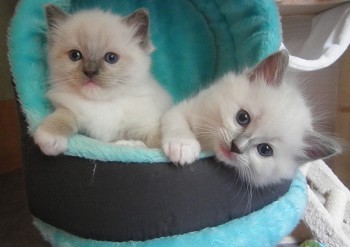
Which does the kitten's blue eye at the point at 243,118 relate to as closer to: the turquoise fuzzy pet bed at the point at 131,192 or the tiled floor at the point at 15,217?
the turquoise fuzzy pet bed at the point at 131,192

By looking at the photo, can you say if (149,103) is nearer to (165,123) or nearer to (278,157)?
(165,123)

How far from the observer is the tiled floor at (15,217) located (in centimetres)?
177

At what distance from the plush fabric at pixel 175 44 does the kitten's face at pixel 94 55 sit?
8 centimetres

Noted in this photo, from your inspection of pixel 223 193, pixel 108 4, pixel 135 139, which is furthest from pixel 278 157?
pixel 108 4

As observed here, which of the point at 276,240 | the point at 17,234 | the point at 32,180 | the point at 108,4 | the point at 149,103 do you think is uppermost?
the point at 108,4

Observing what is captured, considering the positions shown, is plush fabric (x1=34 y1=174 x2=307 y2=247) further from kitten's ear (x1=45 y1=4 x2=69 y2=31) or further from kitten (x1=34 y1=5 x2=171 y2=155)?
kitten's ear (x1=45 y1=4 x2=69 y2=31)

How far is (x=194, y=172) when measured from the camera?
1.06 m

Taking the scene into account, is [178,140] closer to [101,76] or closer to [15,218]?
[101,76]

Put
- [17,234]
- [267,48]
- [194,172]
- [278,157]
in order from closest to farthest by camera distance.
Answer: [194,172], [278,157], [267,48], [17,234]

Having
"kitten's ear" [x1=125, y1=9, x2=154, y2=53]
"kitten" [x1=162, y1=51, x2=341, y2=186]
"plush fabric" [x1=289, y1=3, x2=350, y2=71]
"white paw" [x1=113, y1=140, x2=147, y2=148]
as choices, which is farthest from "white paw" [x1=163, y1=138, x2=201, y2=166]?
"plush fabric" [x1=289, y1=3, x2=350, y2=71]

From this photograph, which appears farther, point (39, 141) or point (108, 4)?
point (108, 4)

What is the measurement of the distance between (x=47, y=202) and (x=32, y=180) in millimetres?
84

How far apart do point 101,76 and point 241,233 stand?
2.18ft

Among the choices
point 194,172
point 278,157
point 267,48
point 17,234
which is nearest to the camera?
point 194,172
